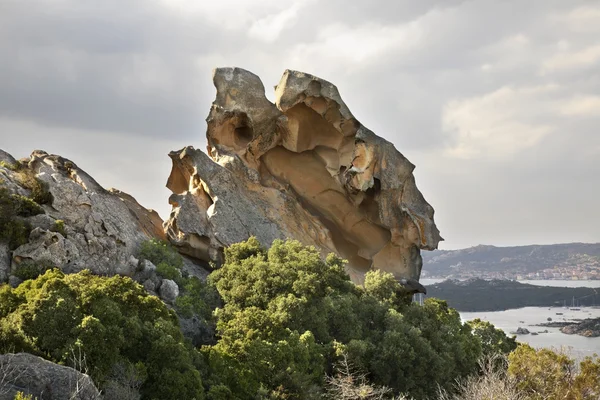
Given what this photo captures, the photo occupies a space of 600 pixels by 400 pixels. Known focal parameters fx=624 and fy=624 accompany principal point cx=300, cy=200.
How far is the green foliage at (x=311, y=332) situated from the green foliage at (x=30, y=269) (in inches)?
243

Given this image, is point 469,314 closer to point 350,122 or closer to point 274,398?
point 350,122

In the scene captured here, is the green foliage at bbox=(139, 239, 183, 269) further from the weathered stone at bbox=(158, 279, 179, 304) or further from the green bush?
the weathered stone at bbox=(158, 279, 179, 304)

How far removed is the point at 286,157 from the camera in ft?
113

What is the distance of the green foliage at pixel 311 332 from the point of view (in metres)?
18.2

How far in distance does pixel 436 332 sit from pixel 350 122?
39.1ft

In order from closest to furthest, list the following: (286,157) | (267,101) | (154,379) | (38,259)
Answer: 1. (154,379)
2. (38,259)
3. (267,101)
4. (286,157)

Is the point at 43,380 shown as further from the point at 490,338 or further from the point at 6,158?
the point at 490,338

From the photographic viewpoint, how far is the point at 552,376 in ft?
71.3

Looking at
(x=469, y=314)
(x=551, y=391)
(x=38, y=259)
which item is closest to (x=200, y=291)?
(x=38, y=259)

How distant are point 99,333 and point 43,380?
2603 millimetres

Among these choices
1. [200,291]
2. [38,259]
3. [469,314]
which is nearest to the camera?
[38,259]

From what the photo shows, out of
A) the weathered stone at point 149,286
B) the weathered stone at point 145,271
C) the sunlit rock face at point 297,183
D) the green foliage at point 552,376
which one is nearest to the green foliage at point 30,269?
the weathered stone at point 149,286

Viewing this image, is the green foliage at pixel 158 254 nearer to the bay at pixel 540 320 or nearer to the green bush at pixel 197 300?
the green bush at pixel 197 300

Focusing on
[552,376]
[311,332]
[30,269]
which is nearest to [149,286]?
[30,269]
